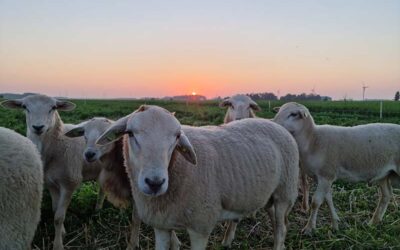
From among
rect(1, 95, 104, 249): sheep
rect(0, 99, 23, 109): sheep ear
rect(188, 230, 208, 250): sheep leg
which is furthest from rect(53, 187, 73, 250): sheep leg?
rect(188, 230, 208, 250): sheep leg

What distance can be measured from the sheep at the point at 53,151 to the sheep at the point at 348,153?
338 centimetres

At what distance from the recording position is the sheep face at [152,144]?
112 inches

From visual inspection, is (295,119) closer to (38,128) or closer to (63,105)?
(63,105)

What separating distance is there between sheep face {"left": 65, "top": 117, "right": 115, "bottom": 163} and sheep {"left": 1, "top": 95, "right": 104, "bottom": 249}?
34cm

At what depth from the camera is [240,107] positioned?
7.91 m

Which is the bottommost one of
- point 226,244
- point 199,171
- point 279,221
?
point 226,244

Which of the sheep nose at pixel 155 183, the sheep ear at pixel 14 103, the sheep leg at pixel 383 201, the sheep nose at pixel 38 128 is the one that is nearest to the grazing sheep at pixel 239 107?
the sheep leg at pixel 383 201

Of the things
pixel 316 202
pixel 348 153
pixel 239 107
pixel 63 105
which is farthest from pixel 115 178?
pixel 239 107

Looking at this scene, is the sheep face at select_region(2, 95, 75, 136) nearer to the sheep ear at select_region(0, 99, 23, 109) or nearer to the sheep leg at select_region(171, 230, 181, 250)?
the sheep ear at select_region(0, 99, 23, 109)

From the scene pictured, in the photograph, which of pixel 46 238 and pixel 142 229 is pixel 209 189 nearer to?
pixel 142 229

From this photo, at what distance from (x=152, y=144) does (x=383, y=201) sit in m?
4.56

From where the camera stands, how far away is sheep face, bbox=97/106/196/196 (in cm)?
283

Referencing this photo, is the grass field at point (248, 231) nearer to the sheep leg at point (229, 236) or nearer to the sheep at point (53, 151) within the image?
the sheep leg at point (229, 236)

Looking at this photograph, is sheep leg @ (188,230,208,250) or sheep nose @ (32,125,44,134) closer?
sheep leg @ (188,230,208,250)
